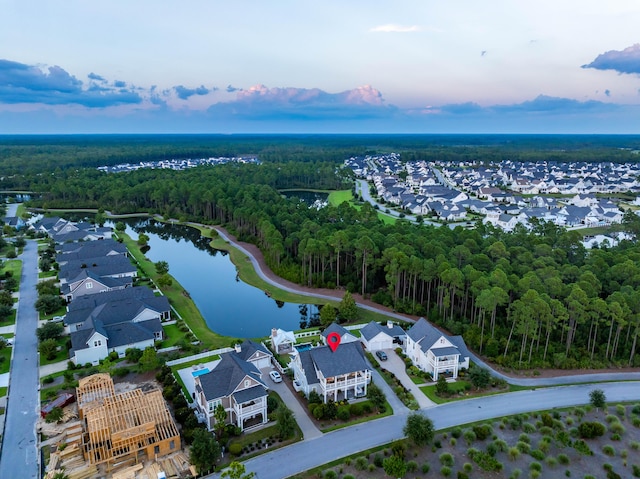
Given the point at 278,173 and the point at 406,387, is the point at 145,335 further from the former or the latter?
the point at 278,173

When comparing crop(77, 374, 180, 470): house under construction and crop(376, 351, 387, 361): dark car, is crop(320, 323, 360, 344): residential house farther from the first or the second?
crop(77, 374, 180, 470): house under construction

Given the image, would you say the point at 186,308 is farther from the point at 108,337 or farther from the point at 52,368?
the point at 52,368

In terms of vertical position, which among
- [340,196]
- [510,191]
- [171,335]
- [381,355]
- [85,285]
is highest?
[510,191]

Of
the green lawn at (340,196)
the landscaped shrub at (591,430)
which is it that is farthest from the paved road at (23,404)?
the green lawn at (340,196)

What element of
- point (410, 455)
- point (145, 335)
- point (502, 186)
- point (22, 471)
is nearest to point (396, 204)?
point (502, 186)

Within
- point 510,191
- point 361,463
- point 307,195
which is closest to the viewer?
point 361,463

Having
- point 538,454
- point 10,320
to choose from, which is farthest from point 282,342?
point 10,320
